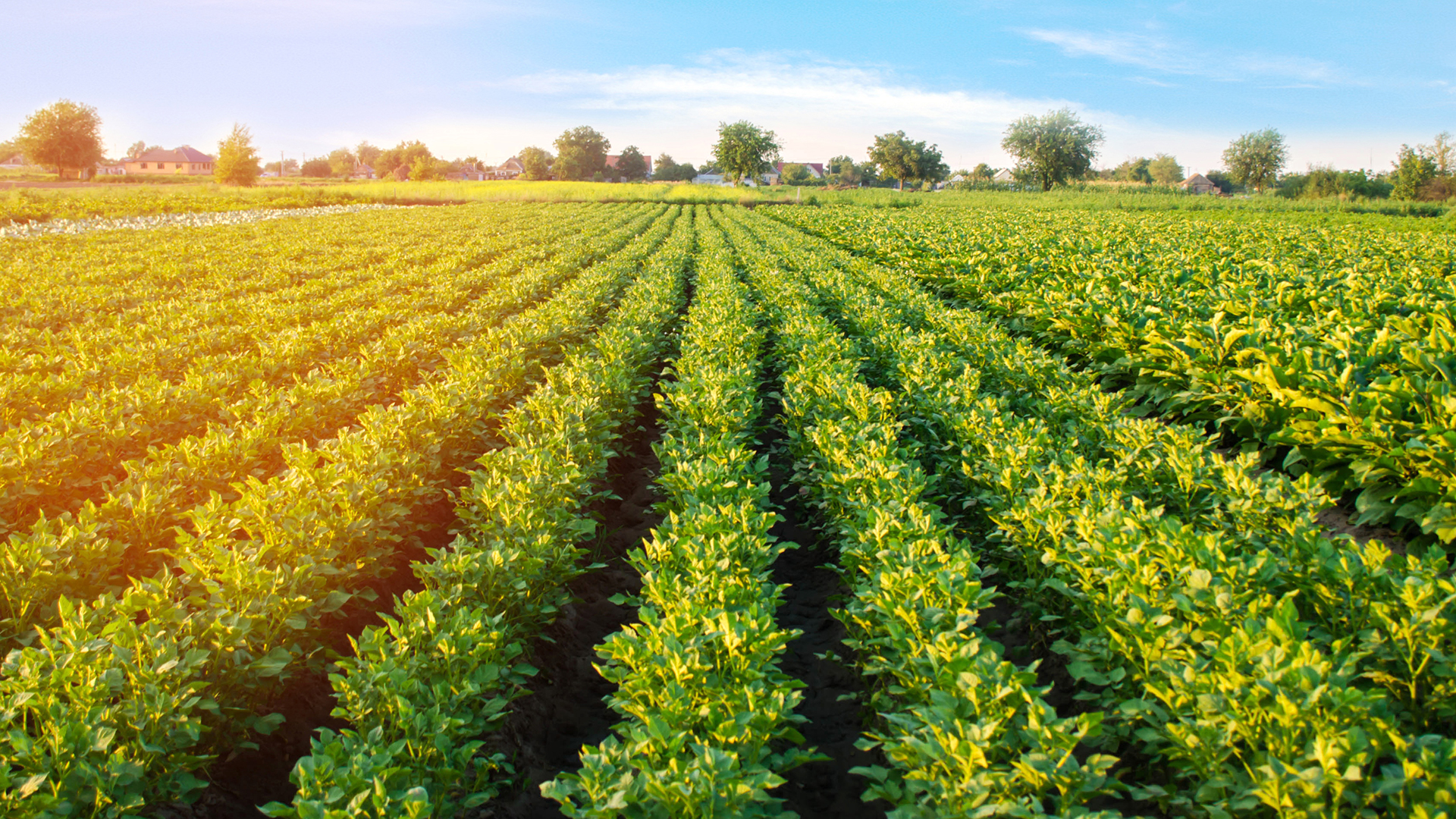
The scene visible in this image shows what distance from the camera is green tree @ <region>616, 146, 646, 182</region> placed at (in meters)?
115

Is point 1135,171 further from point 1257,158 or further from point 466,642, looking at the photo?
point 466,642

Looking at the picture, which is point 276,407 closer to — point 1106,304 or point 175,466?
point 175,466

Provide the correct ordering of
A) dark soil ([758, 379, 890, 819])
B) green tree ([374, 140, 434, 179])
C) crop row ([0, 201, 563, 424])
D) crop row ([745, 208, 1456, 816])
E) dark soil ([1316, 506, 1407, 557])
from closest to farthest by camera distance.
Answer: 1. crop row ([745, 208, 1456, 816])
2. dark soil ([758, 379, 890, 819])
3. dark soil ([1316, 506, 1407, 557])
4. crop row ([0, 201, 563, 424])
5. green tree ([374, 140, 434, 179])

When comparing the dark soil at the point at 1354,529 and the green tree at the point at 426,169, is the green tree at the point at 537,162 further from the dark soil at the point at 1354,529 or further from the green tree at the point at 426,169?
the dark soil at the point at 1354,529

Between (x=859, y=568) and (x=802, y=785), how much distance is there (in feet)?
3.70

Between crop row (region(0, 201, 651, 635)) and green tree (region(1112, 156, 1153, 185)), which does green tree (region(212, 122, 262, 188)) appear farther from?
green tree (region(1112, 156, 1153, 185))

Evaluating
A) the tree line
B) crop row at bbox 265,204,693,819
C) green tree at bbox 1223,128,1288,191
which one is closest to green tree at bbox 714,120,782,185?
the tree line

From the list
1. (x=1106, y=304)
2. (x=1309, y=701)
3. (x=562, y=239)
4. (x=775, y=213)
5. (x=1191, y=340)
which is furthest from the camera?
(x=775, y=213)

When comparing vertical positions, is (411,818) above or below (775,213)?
below

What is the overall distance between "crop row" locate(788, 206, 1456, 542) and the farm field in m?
0.05

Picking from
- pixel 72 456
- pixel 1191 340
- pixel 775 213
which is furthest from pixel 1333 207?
pixel 72 456

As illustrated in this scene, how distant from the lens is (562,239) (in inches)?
945

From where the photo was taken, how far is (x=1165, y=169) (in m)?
140

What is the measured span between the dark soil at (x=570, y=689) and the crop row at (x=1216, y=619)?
7.36 feet
